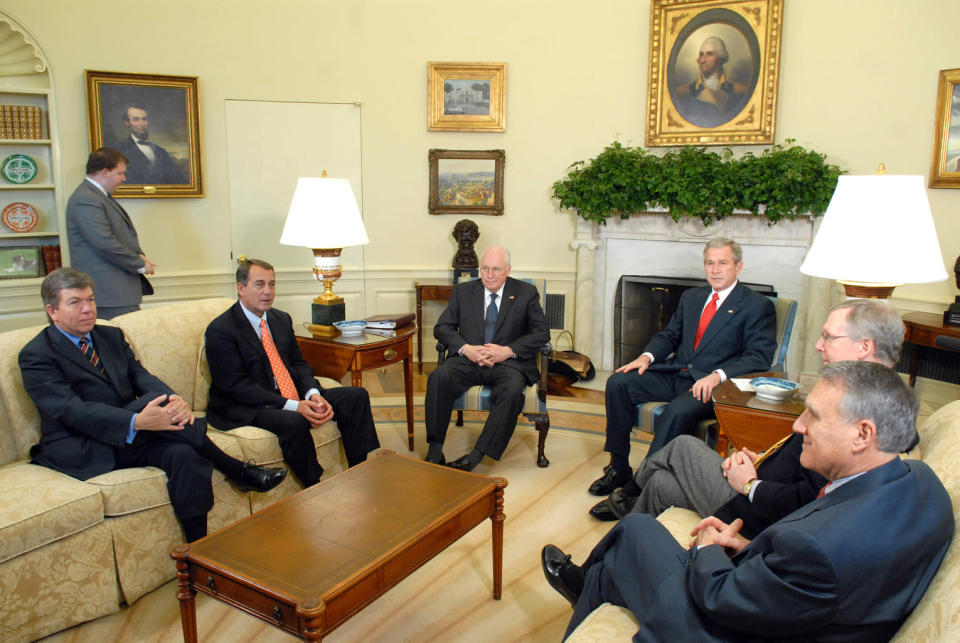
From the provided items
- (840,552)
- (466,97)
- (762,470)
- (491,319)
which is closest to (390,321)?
(491,319)

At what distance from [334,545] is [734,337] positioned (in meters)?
2.53

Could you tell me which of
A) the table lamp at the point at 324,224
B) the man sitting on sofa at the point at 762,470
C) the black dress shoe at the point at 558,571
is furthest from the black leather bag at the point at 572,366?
the black dress shoe at the point at 558,571

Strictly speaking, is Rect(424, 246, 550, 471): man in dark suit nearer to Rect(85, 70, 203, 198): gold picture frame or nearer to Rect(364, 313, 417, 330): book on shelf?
Rect(364, 313, 417, 330): book on shelf

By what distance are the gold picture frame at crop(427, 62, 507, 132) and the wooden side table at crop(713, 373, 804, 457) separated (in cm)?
399

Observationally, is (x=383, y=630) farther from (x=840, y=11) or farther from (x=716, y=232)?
(x=840, y=11)

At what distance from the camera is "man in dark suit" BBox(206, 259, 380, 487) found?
12.1ft

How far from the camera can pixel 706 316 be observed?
13.6 feet

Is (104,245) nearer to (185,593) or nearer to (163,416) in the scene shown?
(163,416)

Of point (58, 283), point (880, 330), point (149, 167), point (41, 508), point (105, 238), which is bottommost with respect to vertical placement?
point (41, 508)

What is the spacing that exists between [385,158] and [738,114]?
304cm

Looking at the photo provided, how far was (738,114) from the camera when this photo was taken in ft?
19.1

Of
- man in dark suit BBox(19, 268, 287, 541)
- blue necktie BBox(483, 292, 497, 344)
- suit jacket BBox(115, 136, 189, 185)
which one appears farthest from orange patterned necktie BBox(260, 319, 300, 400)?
suit jacket BBox(115, 136, 189, 185)

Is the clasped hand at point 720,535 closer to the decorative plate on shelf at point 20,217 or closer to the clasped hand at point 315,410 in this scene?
the clasped hand at point 315,410

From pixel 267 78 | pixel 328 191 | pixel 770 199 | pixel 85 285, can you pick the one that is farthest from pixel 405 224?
pixel 85 285
